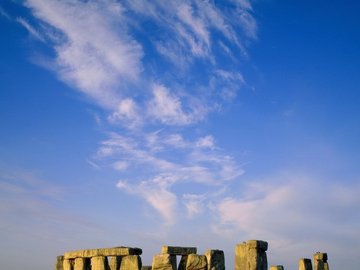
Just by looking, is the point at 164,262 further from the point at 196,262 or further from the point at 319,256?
the point at 319,256

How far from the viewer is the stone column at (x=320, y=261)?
63.9 feet

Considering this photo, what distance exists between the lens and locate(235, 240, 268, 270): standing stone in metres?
12.4

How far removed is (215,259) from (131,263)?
3322mm

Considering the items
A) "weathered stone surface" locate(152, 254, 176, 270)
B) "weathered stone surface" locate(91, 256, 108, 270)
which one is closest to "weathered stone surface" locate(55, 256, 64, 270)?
"weathered stone surface" locate(91, 256, 108, 270)

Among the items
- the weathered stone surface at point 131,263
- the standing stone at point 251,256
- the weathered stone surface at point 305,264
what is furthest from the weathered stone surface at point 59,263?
the weathered stone surface at point 305,264

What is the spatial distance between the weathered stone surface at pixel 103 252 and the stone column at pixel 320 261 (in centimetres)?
811

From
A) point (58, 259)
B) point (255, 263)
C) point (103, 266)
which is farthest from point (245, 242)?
point (58, 259)

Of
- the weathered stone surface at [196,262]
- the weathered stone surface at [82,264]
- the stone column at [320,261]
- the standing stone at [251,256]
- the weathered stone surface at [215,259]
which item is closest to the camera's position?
the standing stone at [251,256]

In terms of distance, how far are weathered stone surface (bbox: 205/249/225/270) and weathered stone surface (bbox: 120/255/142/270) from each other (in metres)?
2.90

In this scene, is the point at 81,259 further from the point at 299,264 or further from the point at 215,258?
the point at 299,264

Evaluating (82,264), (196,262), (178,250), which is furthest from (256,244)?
(82,264)

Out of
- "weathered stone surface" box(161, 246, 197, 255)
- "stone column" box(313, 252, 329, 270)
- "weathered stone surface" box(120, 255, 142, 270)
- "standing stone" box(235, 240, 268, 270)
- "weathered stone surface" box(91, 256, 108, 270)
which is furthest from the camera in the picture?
"stone column" box(313, 252, 329, 270)

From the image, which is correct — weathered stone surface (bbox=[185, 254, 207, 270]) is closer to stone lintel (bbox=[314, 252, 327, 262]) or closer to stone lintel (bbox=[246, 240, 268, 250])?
stone lintel (bbox=[246, 240, 268, 250])

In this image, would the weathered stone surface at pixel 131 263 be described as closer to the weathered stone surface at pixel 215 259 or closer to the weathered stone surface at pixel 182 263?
the weathered stone surface at pixel 182 263
